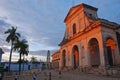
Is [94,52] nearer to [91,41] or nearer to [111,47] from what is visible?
[91,41]

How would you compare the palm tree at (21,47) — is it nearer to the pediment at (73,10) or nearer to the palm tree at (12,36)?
the palm tree at (12,36)

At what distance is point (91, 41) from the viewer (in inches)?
1092

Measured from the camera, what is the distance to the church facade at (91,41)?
24000 mm

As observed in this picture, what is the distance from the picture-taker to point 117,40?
85.2 feet

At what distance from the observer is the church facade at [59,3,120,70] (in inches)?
945

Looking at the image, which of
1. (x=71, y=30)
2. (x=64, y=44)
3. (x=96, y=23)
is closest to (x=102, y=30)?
(x=96, y=23)

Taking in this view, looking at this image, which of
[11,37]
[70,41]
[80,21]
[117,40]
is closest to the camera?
[117,40]

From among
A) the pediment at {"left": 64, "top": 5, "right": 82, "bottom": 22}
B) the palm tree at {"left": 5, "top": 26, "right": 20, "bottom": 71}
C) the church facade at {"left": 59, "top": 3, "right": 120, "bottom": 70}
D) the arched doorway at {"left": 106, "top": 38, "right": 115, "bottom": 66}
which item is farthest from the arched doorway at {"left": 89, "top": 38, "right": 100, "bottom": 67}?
the palm tree at {"left": 5, "top": 26, "right": 20, "bottom": 71}

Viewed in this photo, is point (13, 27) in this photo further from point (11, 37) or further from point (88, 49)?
point (88, 49)

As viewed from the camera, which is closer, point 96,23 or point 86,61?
point 96,23

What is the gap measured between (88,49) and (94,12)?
1082 cm

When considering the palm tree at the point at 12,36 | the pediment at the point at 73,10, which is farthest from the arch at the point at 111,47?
the palm tree at the point at 12,36

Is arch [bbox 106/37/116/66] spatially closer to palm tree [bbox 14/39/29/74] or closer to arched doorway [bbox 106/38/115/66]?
arched doorway [bbox 106/38/115/66]

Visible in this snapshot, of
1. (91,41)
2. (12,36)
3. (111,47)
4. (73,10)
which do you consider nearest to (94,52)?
(91,41)
